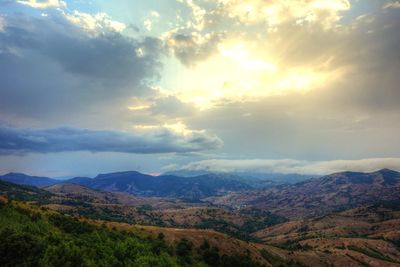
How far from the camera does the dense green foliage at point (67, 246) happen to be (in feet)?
341

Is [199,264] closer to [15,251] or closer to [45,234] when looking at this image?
[45,234]

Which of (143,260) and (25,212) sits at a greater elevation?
(25,212)

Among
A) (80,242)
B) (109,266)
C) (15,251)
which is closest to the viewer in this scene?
(15,251)

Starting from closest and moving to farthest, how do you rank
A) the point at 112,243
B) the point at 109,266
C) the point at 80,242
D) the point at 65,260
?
1. the point at 65,260
2. the point at 109,266
3. the point at 80,242
4. the point at 112,243

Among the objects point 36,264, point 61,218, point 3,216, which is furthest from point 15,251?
point 61,218

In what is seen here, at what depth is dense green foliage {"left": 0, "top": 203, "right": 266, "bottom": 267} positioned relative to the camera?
10388 centimetres

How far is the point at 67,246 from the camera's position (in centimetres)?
12250

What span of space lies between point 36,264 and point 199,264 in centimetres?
9786

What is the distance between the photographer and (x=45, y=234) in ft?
450

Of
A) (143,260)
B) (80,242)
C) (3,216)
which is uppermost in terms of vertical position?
(3,216)

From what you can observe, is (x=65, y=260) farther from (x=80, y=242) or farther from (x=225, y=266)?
(x=225, y=266)

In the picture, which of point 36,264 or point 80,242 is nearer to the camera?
point 36,264

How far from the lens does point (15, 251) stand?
101m

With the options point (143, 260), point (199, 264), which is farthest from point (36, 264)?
point (199, 264)
